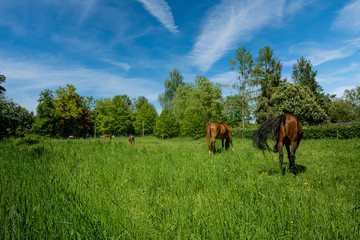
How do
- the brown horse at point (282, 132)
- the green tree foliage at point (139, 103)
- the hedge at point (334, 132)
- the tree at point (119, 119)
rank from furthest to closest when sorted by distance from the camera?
the green tree foliage at point (139, 103), the tree at point (119, 119), the hedge at point (334, 132), the brown horse at point (282, 132)

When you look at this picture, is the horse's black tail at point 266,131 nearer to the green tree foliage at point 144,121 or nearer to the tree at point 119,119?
the tree at point 119,119

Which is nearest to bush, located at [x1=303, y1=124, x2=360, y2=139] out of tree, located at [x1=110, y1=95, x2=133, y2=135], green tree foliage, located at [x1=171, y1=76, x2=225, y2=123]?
green tree foliage, located at [x1=171, y1=76, x2=225, y2=123]

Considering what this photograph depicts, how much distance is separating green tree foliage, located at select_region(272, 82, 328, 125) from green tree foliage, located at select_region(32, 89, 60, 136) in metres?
49.8

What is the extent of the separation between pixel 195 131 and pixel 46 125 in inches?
1392

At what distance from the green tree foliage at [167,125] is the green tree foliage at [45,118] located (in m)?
25.1

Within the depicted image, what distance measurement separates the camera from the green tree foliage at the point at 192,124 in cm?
4009

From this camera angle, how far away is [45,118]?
36500mm

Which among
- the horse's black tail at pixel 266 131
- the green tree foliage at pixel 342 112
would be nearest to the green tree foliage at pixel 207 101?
the horse's black tail at pixel 266 131

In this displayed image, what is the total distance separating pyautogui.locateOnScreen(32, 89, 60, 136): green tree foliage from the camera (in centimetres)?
3616

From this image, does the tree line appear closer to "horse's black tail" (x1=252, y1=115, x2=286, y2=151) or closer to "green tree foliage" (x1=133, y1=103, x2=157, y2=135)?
"green tree foliage" (x1=133, y1=103, x2=157, y2=135)

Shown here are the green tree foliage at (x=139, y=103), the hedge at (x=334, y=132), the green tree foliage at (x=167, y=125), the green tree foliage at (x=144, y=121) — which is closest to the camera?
the hedge at (x=334, y=132)

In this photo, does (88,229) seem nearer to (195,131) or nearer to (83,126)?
(195,131)

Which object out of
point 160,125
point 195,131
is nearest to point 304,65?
point 195,131

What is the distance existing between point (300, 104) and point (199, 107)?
19092mm
